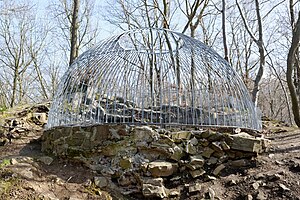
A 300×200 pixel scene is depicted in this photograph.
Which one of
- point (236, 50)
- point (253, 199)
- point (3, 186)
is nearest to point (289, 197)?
point (253, 199)

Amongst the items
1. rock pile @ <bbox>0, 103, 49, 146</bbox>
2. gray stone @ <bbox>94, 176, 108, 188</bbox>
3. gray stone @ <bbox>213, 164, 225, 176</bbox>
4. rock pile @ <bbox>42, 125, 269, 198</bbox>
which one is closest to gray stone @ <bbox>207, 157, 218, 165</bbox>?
rock pile @ <bbox>42, 125, 269, 198</bbox>

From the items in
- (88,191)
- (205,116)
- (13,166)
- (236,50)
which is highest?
(236,50)

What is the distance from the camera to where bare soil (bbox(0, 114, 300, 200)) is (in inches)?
143

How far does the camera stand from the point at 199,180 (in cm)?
410

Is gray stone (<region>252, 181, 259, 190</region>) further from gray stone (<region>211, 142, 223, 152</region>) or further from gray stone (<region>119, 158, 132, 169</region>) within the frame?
gray stone (<region>119, 158, 132, 169</region>)

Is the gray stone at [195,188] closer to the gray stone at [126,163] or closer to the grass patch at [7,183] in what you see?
the gray stone at [126,163]

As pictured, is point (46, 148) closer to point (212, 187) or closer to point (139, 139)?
point (139, 139)

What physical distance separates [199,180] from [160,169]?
626 millimetres

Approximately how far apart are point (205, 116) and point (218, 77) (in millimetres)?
917

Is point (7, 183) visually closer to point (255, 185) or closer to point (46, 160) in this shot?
point (46, 160)

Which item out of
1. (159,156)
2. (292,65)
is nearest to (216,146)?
→ (159,156)

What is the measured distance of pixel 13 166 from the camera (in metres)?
4.30

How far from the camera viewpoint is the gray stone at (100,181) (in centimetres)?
413

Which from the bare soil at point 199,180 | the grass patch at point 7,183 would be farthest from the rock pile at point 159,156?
the grass patch at point 7,183
